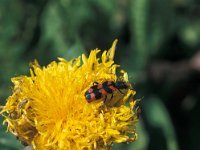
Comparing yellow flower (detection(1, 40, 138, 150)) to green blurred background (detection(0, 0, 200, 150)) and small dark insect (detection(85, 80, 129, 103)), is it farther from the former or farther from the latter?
green blurred background (detection(0, 0, 200, 150))

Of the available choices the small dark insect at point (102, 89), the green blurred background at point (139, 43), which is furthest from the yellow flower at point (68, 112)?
the green blurred background at point (139, 43)

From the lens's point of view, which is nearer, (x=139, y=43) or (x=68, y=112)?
(x=68, y=112)

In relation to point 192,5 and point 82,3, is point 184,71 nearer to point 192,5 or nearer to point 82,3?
point 192,5

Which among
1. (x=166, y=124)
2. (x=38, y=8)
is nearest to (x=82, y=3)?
(x=38, y=8)

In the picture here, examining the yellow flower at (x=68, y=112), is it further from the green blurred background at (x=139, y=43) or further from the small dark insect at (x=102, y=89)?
the green blurred background at (x=139, y=43)

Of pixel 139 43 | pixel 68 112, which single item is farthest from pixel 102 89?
pixel 139 43

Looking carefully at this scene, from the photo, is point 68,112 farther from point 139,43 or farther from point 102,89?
point 139,43

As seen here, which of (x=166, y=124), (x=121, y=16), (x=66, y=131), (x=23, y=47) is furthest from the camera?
(x=121, y=16)
